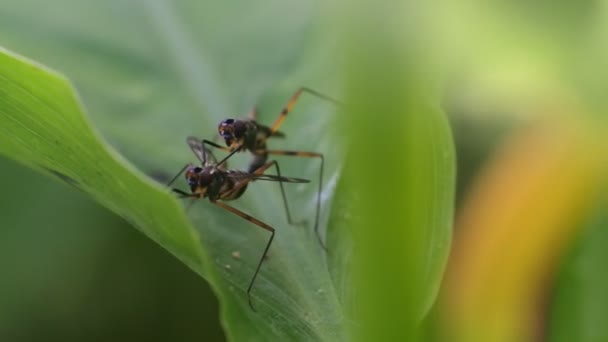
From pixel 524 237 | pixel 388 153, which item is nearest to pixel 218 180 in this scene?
pixel 524 237

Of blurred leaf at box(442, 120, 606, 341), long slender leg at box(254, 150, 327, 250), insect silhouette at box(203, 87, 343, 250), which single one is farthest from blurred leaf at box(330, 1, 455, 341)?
insect silhouette at box(203, 87, 343, 250)

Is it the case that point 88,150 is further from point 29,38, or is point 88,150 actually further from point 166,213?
point 29,38

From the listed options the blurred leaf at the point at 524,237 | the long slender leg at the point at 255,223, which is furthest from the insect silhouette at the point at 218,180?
the blurred leaf at the point at 524,237

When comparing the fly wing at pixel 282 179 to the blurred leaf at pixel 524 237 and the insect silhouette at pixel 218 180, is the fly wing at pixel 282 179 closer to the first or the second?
the insect silhouette at pixel 218 180

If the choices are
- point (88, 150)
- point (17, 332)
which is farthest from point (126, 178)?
point (17, 332)

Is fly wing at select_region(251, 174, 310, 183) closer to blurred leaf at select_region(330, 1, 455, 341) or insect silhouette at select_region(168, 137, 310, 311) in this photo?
insect silhouette at select_region(168, 137, 310, 311)

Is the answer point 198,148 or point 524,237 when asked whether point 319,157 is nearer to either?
point 198,148

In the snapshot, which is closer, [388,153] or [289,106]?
[388,153]
